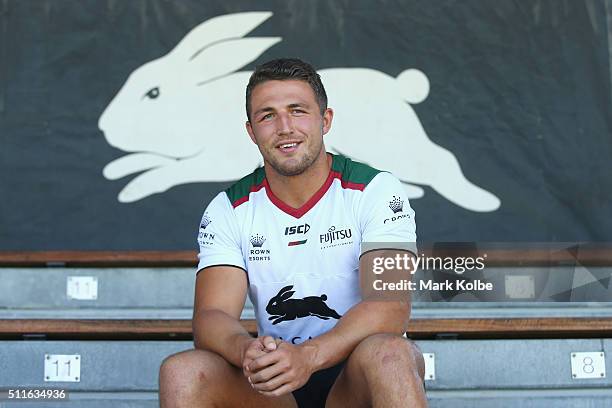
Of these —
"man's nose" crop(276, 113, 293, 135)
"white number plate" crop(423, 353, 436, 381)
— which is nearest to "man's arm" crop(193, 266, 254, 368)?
"man's nose" crop(276, 113, 293, 135)

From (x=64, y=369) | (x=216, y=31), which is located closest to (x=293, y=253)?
(x=64, y=369)

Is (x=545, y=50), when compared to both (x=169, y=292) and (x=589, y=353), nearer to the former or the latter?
(x=589, y=353)

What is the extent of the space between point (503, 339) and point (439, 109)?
856 mm

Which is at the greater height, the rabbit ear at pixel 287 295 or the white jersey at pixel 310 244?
the white jersey at pixel 310 244

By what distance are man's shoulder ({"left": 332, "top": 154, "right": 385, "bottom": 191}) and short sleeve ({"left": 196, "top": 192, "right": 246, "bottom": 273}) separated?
26 cm

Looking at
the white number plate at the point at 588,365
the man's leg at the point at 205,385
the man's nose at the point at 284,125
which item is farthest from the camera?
the white number plate at the point at 588,365

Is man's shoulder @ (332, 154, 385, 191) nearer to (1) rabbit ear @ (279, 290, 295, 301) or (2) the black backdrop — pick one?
(1) rabbit ear @ (279, 290, 295, 301)

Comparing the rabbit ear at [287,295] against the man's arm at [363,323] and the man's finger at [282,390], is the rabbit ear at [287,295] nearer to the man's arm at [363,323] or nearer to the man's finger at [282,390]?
the man's arm at [363,323]

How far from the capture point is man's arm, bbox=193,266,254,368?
1.90 metres

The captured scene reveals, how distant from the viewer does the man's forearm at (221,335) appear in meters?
1.88

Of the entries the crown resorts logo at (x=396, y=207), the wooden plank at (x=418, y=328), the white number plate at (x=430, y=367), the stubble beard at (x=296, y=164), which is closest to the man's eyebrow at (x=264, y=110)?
the stubble beard at (x=296, y=164)

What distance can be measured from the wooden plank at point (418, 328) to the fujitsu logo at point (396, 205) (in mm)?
752

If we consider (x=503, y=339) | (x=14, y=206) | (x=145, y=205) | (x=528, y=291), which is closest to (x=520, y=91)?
(x=528, y=291)

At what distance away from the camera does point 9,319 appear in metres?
2.89
